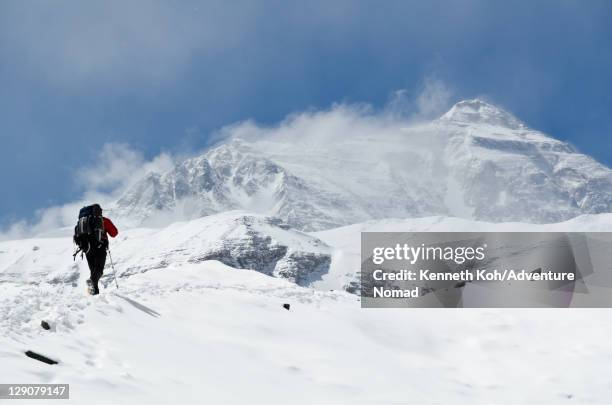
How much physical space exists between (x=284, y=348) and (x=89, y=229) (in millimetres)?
6325

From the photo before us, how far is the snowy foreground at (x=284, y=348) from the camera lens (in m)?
11.8

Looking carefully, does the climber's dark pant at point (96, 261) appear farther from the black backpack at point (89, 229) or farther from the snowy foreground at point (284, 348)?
the snowy foreground at point (284, 348)

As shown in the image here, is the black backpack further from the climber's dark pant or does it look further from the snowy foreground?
the snowy foreground

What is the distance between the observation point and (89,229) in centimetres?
1812

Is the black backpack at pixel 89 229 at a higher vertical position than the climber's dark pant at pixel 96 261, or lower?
higher

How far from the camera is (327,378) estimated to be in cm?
1392

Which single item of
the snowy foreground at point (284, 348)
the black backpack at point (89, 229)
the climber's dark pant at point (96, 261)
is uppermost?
the black backpack at point (89, 229)

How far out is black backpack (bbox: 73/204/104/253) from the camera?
18.2 meters

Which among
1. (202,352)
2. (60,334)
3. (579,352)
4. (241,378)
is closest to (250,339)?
(202,352)

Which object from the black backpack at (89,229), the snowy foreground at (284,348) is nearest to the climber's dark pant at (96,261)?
the black backpack at (89,229)

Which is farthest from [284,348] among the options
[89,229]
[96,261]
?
[89,229]

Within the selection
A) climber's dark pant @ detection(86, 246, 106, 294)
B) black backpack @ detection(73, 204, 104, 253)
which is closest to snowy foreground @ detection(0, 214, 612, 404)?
climber's dark pant @ detection(86, 246, 106, 294)

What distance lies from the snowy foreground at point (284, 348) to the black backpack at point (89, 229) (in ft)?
4.46

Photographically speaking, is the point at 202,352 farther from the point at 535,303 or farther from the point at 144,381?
the point at 535,303
